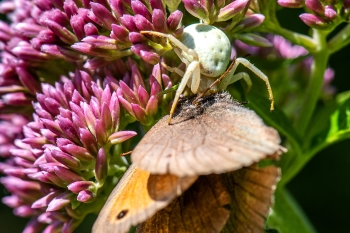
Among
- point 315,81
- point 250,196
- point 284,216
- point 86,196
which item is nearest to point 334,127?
point 315,81

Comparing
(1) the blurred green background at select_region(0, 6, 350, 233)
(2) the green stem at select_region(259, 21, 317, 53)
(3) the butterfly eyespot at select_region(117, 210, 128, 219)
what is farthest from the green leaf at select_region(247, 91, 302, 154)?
(1) the blurred green background at select_region(0, 6, 350, 233)

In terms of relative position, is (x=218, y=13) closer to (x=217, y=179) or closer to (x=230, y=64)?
(x=230, y=64)

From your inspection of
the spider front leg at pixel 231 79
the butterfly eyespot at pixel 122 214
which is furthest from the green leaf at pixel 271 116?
the butterfly eyespot at pixel 122 214

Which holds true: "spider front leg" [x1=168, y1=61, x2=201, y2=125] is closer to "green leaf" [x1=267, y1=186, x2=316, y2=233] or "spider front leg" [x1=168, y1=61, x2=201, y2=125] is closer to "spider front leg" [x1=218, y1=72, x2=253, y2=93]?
"spider front leg" [x1=218, y1=72, x2=253, y2=93]

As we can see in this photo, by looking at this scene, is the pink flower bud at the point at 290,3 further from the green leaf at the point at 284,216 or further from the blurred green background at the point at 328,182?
the blurred green background at the point at 328,182

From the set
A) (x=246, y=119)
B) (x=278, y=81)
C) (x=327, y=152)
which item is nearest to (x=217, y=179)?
(x=246, y=119)
